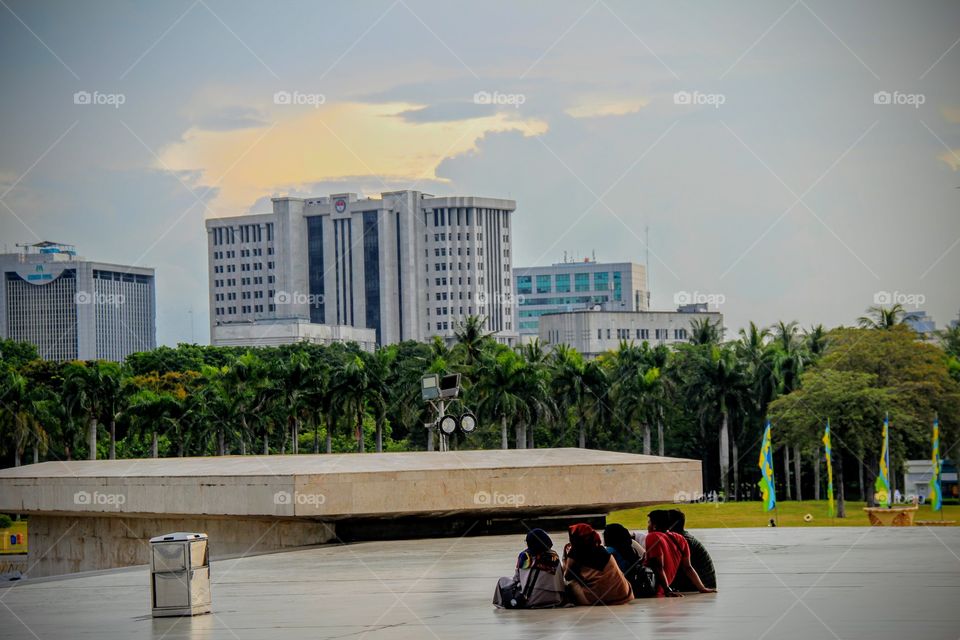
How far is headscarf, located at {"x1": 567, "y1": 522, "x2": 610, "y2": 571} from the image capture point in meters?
14.5

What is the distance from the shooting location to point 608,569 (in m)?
15.0

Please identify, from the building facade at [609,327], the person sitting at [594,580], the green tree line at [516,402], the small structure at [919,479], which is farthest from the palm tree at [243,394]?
the building facade at [609,327]

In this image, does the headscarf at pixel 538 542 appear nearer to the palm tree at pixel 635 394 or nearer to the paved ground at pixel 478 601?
the paved ground at pixel 478 601

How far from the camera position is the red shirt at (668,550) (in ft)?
50.8

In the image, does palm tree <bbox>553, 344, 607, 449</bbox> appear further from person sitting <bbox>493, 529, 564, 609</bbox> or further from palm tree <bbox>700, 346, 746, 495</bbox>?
person sitting <bbox>493, 529, 564, 609</bbox>

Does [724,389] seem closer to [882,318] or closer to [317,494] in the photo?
[882,318]

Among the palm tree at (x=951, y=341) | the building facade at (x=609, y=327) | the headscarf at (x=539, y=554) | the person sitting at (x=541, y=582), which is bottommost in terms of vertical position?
the person sitting at (x=541, y=582)

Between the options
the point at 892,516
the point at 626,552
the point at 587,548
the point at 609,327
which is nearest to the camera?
the point at 587,548

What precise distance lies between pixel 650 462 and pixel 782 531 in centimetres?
299

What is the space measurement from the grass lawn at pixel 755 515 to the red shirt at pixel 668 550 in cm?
3024

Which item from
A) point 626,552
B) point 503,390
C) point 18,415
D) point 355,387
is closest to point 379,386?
point 355,387

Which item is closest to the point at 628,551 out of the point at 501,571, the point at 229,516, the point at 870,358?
the point at 501,571

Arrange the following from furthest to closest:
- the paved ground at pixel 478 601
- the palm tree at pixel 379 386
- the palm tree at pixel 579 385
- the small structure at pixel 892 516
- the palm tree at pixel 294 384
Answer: the palm tree at pixel 579 385
the palm tree at pixel 379 386
the palm tree at pixel 294 384
the small structure at pixel 892 516
the paved ground at pixel 478 601

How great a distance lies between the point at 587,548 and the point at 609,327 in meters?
150
